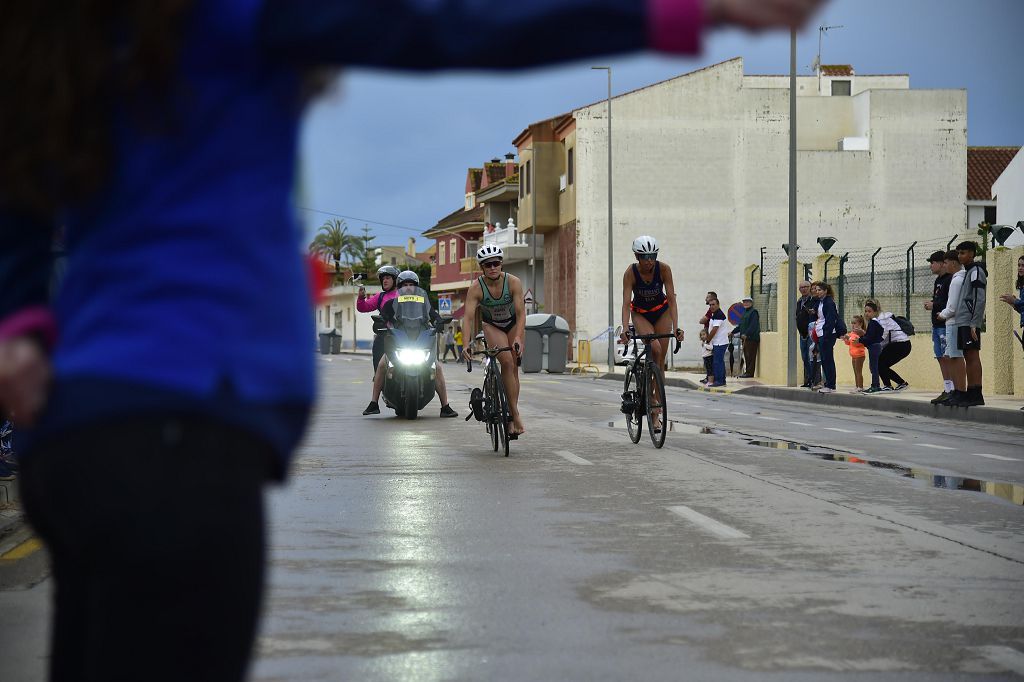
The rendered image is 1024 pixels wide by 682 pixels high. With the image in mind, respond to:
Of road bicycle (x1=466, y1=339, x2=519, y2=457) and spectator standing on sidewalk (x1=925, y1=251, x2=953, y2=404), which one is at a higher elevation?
spectator standing on sidewalk (x1=925, y1=251, x2=953, y2=404)

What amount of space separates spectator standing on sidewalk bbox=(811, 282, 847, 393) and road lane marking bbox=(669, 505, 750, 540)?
54.7ft

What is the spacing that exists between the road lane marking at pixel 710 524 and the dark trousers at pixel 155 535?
6.50 m

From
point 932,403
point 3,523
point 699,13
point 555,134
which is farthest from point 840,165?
point 699,13

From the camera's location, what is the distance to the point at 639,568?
23.3 feet

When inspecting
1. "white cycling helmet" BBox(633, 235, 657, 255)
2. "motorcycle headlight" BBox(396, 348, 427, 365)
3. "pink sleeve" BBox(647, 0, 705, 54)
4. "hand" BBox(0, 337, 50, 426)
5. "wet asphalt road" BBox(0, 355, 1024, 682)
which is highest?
"white cycling helmet" BBox(633, 235, 657, 255)

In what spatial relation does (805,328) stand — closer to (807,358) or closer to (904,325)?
(807,358)

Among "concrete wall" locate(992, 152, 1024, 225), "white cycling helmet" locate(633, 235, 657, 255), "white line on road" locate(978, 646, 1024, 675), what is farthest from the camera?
"concrete wall" locate(992, 152, 1024, 225)

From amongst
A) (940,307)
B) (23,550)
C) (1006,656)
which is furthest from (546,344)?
(1006,656)

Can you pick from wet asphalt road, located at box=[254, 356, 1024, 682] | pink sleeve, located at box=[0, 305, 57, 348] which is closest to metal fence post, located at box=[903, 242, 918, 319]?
wet asphalt road, located at box=[254, 356, 1024, 682]

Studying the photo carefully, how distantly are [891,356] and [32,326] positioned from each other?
24476 millimetres

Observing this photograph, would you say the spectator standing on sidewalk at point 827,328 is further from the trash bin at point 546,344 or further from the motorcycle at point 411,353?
the trash bin at point 546,344

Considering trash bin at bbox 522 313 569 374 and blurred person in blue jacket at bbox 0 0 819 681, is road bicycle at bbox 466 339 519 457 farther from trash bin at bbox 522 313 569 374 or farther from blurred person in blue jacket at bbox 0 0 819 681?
trash bin at bbox 522 313 569 374

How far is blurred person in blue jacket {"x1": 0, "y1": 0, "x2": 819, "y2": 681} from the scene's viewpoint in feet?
5.94

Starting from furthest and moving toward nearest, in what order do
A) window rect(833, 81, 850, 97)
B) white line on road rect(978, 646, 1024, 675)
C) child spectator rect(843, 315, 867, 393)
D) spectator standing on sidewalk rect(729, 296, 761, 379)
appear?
1. window rect(833, 81, 850, 97)
2. spectator standing on sidewalk rect(729, 296, 761, 379)
3. child spectator rect(843, 315, 867, 393)
4. white line on road rect(978, 646, 1024, 675)
